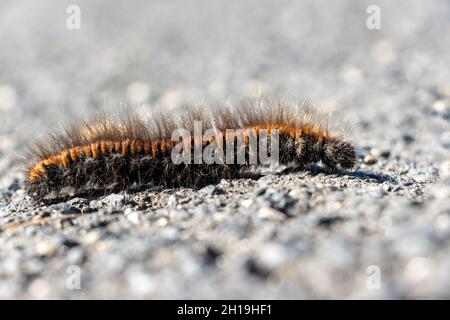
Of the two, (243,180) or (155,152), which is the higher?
(155,152)

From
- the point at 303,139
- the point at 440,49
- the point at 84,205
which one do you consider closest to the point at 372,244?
the point at 303,139

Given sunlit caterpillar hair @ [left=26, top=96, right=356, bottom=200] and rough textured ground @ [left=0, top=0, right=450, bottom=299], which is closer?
rough textured ground @ [left=0, top=0, right=450, bottom=299]

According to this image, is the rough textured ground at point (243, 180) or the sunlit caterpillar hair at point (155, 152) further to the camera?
the sunlit caterpillar hair at point (155, 152)
